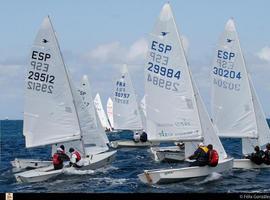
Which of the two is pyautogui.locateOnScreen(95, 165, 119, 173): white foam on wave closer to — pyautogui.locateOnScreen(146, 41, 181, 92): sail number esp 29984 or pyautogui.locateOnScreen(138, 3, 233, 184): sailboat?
pyautogui.locateOnScreen(138, 3, 233, 184): sailboat

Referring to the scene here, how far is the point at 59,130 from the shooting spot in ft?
81.1

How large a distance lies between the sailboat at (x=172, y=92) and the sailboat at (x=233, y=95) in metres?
6.02

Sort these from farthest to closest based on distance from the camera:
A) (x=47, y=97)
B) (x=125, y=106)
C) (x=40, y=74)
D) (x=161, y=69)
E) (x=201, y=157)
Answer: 1. (x=125, y=106)
2. (x=47, y=97)
3. (x=40, y=74)
4. (x=161, y=69)
5. (x=201, y=157)

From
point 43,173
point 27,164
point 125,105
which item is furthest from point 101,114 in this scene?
point 43,173

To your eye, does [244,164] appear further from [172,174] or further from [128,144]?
[128,144]

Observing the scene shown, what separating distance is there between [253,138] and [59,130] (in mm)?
9636

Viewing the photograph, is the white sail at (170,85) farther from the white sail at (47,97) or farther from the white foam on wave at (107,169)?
the white sail at (47,97)

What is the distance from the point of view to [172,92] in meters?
23.0

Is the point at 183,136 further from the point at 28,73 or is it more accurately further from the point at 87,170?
the point at 28,73

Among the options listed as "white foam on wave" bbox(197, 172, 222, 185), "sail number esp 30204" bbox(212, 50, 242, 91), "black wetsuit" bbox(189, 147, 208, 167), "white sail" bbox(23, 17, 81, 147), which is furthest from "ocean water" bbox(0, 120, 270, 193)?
"sail number esp 30204" bbox(212, 50, 242, 91)

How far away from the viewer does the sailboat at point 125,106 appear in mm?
47562

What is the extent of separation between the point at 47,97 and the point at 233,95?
383 inches

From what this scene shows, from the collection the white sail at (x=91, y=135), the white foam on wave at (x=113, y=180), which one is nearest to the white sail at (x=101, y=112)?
the white sail at (x=91, y=135)

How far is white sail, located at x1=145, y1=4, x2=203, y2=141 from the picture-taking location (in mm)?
22734
